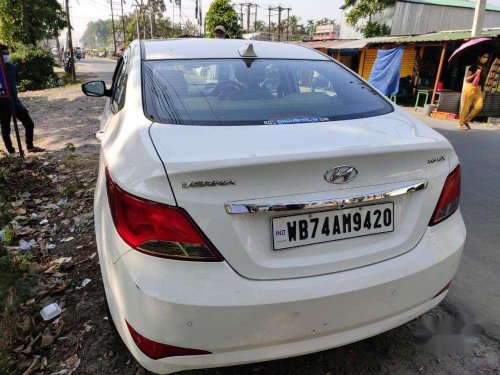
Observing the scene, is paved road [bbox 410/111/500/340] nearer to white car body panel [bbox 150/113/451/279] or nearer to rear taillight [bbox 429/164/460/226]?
rear taillight [bbox 429/164/460/226]

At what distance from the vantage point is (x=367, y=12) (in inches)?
977

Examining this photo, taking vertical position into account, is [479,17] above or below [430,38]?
above

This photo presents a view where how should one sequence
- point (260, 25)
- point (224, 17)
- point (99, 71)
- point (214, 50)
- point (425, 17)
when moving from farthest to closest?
point (260, 25) → point (224, 17) → point (99, 71) → point (425, 17) → point (214, 50)

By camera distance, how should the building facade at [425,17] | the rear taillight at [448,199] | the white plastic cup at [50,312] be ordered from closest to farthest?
the rear taillight at [448,199]
the white plastic cup at [50,312]
the building facade at [425,17]

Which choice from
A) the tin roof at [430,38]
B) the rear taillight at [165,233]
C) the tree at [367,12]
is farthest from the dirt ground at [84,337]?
the tree at [367,12]

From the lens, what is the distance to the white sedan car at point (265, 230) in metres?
1.50

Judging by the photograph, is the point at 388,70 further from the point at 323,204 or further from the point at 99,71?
the point at 99,71

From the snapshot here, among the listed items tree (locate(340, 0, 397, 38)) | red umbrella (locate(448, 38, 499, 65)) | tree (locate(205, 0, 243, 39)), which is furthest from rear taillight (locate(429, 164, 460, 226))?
tree (locate(205, 0, 243, 39))

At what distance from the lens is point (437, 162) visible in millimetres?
1855

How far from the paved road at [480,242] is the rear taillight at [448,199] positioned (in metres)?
1.01

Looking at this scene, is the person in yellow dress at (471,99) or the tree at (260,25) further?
the tree at (260,25)

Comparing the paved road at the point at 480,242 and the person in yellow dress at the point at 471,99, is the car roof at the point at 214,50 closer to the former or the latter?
the paved road at the point at 480,242

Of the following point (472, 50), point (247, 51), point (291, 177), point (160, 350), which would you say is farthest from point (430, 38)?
point (160, 350)

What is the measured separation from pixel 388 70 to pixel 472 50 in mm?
2957
